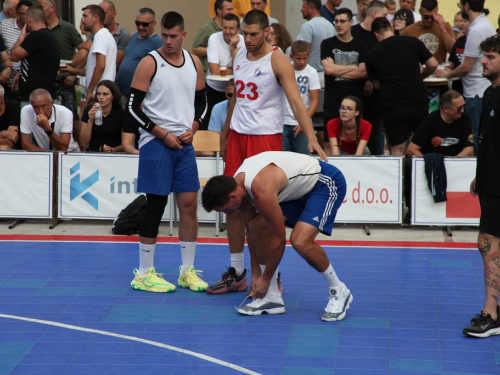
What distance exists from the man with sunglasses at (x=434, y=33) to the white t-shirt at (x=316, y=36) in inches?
44.2

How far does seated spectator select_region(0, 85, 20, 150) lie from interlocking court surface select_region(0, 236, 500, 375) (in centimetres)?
192

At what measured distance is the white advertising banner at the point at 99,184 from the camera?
384 inches

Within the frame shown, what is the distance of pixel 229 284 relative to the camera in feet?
23.3

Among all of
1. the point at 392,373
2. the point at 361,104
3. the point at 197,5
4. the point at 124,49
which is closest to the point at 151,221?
the point at 392,373

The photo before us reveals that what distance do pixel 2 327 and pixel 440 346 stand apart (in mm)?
3403

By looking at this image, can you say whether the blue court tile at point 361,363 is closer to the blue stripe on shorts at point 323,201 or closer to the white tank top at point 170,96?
the blue stripe on shorts at point 323,201

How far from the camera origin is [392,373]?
5.20m

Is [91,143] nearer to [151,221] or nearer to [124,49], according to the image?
[124,49]

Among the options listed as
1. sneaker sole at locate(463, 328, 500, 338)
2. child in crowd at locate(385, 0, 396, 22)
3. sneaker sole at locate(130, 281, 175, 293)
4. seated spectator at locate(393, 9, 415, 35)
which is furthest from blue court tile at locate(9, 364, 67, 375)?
child in crowd at locate(385, 0, 396, 22)

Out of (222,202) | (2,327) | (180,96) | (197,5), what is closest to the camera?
(222,202)

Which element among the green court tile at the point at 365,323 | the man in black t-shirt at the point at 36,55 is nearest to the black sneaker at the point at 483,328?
the green court tile at the point at 365,323

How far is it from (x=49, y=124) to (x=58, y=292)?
10.8ft

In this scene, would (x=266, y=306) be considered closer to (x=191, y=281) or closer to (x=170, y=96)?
(x=191, y=281)

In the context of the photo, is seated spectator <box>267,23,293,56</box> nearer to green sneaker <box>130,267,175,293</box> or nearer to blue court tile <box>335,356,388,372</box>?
green sneaker <box>130,267,175,293</box>
